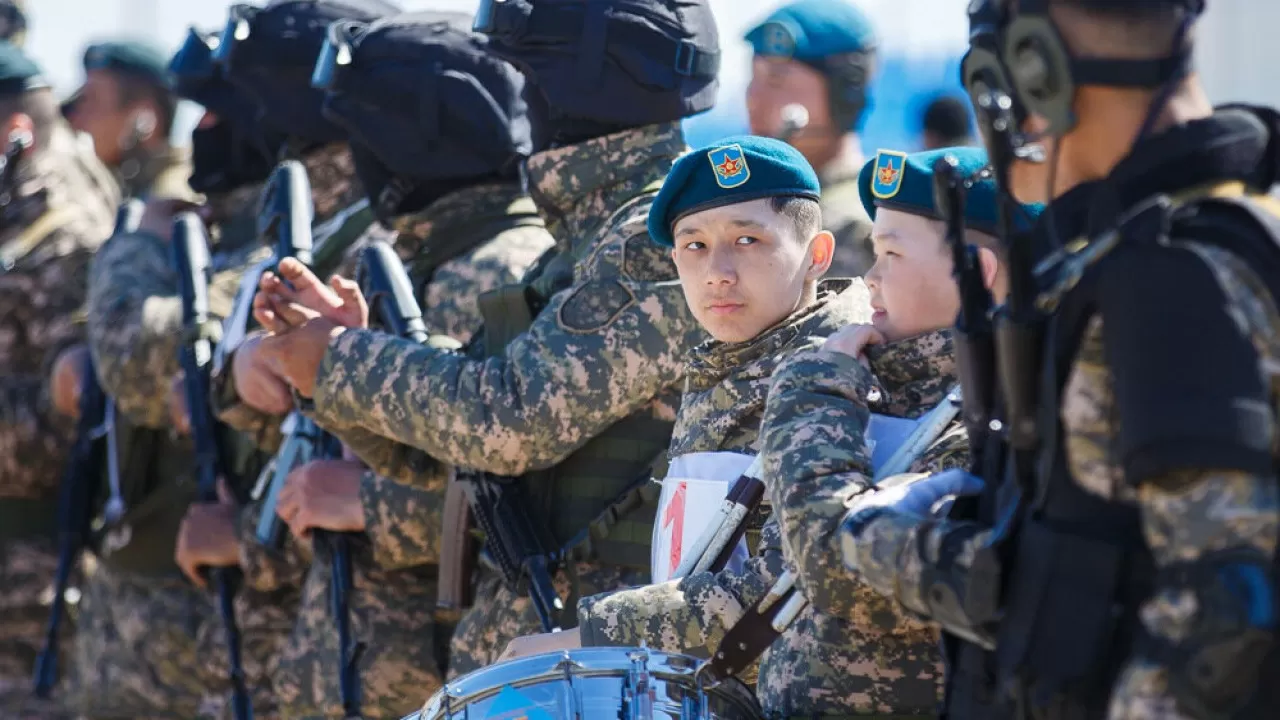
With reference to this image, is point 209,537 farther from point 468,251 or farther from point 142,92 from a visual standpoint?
point 142,92

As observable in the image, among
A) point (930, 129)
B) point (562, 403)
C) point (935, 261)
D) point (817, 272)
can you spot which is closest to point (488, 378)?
point (562, 403)

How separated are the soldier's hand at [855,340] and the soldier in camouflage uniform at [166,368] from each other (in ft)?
12.5

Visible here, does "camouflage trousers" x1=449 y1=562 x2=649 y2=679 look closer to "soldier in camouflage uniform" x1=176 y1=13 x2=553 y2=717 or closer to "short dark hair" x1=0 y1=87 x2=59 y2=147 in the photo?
"soldier in camouflage uniform" x1=176 y1=13 x2=553 y2=717

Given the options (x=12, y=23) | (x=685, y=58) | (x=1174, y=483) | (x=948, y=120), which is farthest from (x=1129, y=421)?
(x=12, y=23)

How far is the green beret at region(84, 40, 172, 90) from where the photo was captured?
9406 mm

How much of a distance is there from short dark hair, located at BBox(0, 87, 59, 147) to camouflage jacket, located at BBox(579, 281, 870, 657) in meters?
5.83

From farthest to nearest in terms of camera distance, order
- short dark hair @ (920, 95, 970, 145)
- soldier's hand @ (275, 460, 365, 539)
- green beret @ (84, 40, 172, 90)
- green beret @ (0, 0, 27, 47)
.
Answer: green beret @ (0, 0, 27, 47) < short dark hair @ (920, 95, 970, 145) < green beret @ (84, 40, 172, 90) < soldier's hand @ (275, 460, 365, 539)

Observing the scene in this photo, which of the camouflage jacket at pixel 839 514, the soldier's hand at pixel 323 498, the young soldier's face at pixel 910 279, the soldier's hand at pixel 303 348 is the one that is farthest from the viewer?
the soldier's hand at pixel 323 498

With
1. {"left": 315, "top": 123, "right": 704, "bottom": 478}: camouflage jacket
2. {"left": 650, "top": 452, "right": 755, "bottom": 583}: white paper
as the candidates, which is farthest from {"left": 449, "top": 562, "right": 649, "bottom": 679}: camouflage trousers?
{"left": 650, "top": 452, "right": 755, "bottom": 583}: white paper

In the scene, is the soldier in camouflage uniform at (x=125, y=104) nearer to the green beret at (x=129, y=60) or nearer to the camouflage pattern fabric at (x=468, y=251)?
the green beret at (x=129, y=60)

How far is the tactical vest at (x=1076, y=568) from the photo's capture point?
264 cm

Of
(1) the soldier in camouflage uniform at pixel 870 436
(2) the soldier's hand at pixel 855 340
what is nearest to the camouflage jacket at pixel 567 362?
(1) the soldier in camouflage uniform at pixel 870 436

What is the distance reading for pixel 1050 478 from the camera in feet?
9.21

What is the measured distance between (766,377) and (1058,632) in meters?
1.57
